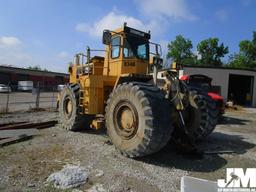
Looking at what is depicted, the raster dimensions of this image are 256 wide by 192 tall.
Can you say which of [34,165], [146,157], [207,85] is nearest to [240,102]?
→ [207,85]

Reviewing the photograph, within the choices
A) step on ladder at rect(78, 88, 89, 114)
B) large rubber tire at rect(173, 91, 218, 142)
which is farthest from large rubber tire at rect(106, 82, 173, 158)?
step on ladder at rect(78, 88, 89, 114)

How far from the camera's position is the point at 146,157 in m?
5.84

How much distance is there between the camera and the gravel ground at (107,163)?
14.7 feet

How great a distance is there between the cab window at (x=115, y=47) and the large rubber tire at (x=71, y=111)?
1816mm

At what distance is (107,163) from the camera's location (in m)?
5.46

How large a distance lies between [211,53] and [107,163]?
54.6 meters

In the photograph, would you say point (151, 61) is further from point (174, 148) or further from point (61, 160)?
point (61, 160)

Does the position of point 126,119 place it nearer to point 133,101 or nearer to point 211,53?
point 133,101

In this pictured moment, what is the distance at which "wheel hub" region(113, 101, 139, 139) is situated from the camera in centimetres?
551

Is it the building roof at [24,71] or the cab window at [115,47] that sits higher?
the building roof at [24,71]

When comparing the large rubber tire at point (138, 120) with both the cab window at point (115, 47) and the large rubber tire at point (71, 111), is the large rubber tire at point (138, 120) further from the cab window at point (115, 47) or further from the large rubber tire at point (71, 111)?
the large rubber tire at point (71, 111)

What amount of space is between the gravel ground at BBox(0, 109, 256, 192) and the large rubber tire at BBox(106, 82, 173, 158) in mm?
401

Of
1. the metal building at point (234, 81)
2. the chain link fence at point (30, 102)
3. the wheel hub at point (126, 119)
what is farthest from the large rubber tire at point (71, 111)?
the metal building at point (234, 81)

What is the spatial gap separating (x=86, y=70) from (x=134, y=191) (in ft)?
17.8
